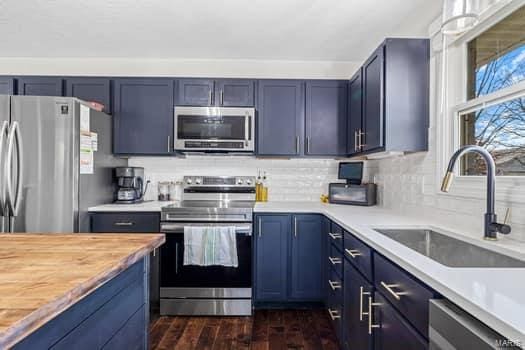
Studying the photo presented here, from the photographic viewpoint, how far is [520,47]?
145cm

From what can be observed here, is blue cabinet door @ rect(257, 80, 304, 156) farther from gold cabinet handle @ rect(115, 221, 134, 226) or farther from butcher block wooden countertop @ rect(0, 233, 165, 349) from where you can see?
butcher block wooden countertop @ rect(0, 233, 165, 349)

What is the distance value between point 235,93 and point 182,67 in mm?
745

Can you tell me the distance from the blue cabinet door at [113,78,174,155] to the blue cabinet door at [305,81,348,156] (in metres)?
1.35

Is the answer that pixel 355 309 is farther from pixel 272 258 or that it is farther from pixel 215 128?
pixel 215 128

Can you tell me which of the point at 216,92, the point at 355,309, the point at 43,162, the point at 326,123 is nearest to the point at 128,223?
the point at 43,162

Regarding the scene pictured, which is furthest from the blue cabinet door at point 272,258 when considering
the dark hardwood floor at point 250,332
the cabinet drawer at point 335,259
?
the cabinet drawer at point 335,259

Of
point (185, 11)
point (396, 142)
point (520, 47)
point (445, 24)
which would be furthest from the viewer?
point (185, 11)

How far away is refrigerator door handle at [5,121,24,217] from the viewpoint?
2.22 meters

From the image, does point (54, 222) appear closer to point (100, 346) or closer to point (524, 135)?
point (100, 346)

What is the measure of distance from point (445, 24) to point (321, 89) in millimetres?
1667

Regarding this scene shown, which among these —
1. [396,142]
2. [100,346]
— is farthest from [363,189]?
[100,346]

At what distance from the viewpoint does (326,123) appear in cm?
298

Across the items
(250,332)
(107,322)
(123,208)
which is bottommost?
(250,332)

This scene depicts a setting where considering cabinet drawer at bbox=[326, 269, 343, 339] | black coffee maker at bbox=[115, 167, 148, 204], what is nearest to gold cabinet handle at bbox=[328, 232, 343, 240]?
cabinet drawer at bbox=[326, 269, 343, 339]
